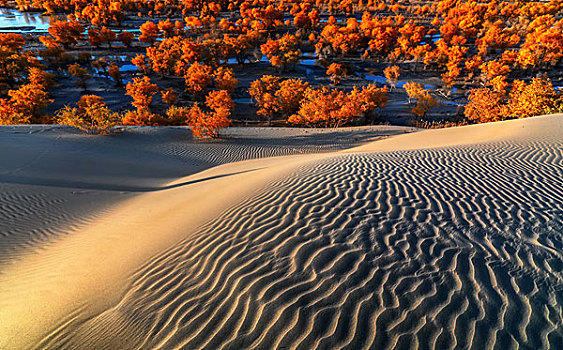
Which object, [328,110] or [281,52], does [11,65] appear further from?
[328,110]

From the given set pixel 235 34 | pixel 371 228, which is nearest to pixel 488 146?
pixel 371 228

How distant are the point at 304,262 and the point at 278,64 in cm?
5547

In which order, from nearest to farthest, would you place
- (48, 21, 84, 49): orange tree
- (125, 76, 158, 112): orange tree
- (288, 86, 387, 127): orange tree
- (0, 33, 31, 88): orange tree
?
(288, 86, 387, 127): orange tree
(125, 76, 158, 112): orange tree
(0, 33, 31, 88): orange tree
(48, 21, 84, 49): orange tree

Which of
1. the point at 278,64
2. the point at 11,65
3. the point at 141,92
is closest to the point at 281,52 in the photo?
the point at 278,64

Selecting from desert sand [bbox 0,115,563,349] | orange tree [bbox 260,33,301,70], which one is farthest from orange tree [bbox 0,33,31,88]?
desert sand [bbox 0,115,563,349]

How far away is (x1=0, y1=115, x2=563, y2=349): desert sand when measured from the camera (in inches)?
97.9

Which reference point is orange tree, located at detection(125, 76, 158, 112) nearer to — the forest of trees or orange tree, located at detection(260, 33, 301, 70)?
the forest of trees

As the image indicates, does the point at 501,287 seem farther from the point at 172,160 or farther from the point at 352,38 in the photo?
the point at 352,38

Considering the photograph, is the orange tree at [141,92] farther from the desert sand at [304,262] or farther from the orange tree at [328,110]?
the desert sand at [304,262]

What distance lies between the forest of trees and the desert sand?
12870 mm

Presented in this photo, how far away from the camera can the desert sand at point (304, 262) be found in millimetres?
2486

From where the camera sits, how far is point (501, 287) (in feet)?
9.09

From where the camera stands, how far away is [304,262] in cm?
321

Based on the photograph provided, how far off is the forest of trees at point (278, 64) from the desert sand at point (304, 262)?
1287cm
